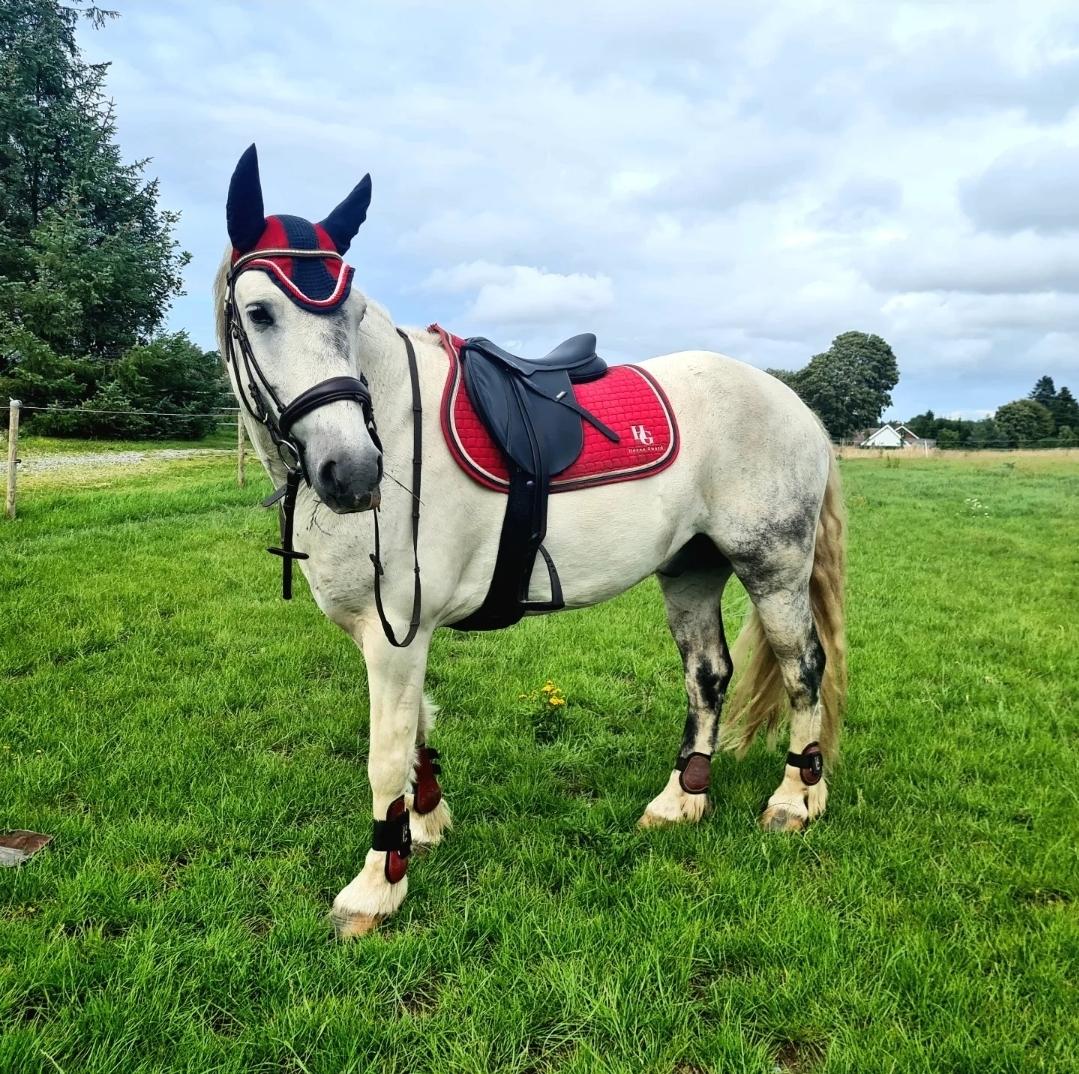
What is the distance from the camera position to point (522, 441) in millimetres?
2781

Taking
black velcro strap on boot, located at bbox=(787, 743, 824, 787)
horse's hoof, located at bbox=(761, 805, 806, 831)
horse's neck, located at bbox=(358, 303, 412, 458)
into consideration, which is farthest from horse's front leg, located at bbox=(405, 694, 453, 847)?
black velcro strap on boot, located at bbox=(787, 743, 824, 787)

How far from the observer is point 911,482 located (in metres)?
24.5

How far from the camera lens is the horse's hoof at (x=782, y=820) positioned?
3.32m

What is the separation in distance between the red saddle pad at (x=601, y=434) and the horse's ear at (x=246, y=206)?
835 mm

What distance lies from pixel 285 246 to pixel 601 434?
4.52ft

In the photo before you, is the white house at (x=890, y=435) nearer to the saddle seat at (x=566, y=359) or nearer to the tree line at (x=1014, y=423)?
the tree line at (x=1014, y=423)

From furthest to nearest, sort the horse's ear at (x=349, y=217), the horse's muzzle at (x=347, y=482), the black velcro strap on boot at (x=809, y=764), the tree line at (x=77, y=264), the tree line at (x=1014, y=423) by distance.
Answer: the tree line at (x=1014, y=423) → the tree line at (x=77, y=264) → the black velcro strap on boot at (x=809, y=764) → the horse's ear at (x=349, y=217) → the horse's muzzle at (x=347, y=482)

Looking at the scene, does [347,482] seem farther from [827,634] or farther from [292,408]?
[827,634]

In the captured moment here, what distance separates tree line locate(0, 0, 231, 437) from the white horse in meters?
18.1

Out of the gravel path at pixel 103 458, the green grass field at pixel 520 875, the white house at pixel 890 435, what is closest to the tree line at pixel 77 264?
the gravel path at pixel 103 458

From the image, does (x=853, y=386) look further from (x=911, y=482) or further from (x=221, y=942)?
(x=221, y=942)

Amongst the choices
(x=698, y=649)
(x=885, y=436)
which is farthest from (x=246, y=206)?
(x=885, y=436)

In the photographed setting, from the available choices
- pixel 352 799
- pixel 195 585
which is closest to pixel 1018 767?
pixel 352 799

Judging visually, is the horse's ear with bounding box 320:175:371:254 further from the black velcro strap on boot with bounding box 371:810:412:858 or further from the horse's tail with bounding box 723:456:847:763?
the horse's tail with bounding box 723:456:847:763
